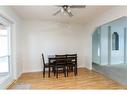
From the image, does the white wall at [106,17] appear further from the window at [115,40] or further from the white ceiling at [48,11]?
the window at [115,40]

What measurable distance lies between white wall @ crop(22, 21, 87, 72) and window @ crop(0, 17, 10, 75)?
1.64 m

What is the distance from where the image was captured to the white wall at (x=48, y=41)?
6.31m

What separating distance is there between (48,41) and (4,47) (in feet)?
8.33

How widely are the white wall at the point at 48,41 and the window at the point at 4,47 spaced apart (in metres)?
1.64

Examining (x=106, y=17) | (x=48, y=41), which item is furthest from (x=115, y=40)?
(x=48, y=41)

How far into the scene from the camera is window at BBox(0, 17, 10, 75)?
409 centimetres

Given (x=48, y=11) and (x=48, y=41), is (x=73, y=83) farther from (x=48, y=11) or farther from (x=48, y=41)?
(x=48, y=41)

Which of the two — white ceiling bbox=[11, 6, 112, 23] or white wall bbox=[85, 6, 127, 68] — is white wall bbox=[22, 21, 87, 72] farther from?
white ceiling bbox=[11, 6, 112, 23]

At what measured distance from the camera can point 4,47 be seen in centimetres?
434

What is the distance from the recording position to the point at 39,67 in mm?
6516

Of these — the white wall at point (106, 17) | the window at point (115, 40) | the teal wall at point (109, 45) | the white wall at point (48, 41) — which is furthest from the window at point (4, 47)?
the window at point (115, 40)
